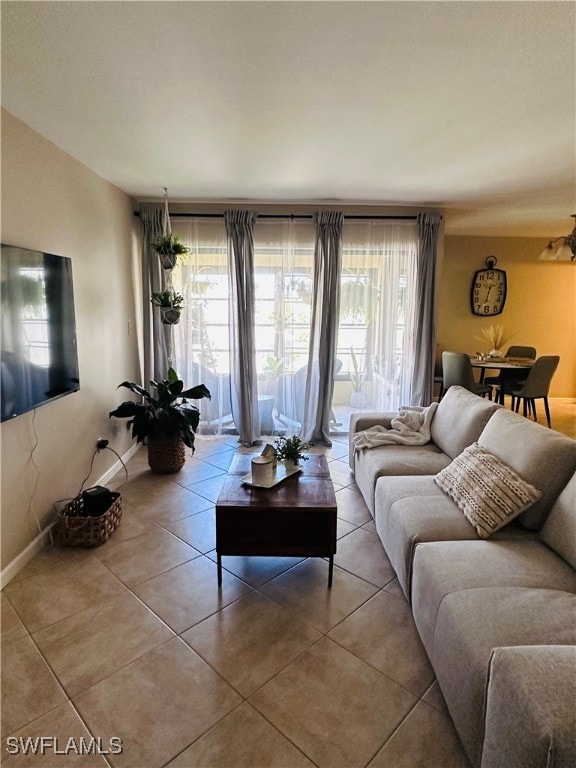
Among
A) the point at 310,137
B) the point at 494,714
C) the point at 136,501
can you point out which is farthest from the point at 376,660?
the point at 310,137

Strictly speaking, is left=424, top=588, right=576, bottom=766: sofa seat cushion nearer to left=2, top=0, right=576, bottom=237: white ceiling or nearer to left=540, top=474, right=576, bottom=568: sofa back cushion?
left=540, top=474, right=576, bottom=568: sofa back cushion

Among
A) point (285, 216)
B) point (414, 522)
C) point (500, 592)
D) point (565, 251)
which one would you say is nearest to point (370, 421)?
point (414, 522)

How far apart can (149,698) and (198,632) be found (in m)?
0.35

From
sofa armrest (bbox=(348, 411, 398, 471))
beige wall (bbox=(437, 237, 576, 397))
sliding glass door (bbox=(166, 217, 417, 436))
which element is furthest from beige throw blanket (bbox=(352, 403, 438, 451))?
beige wall (bbox=(437, 237, 576, 397))

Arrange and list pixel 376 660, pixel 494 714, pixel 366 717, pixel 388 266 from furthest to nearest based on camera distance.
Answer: pixel 388 266, pixel 376 660, pixel 366 717, pixel 494 714

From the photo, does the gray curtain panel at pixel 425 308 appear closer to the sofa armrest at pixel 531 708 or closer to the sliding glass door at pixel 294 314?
the sliding glass door at pixel 294 314

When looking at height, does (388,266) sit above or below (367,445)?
above

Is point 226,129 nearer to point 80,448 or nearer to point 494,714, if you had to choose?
point 80,448

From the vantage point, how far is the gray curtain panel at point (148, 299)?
4121 mm

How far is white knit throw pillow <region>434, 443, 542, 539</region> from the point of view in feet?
6.17

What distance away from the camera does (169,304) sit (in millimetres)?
3893

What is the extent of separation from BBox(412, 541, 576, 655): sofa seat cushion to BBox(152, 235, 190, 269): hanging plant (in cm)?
322

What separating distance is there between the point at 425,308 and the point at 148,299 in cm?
289

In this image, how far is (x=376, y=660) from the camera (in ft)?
5.75
